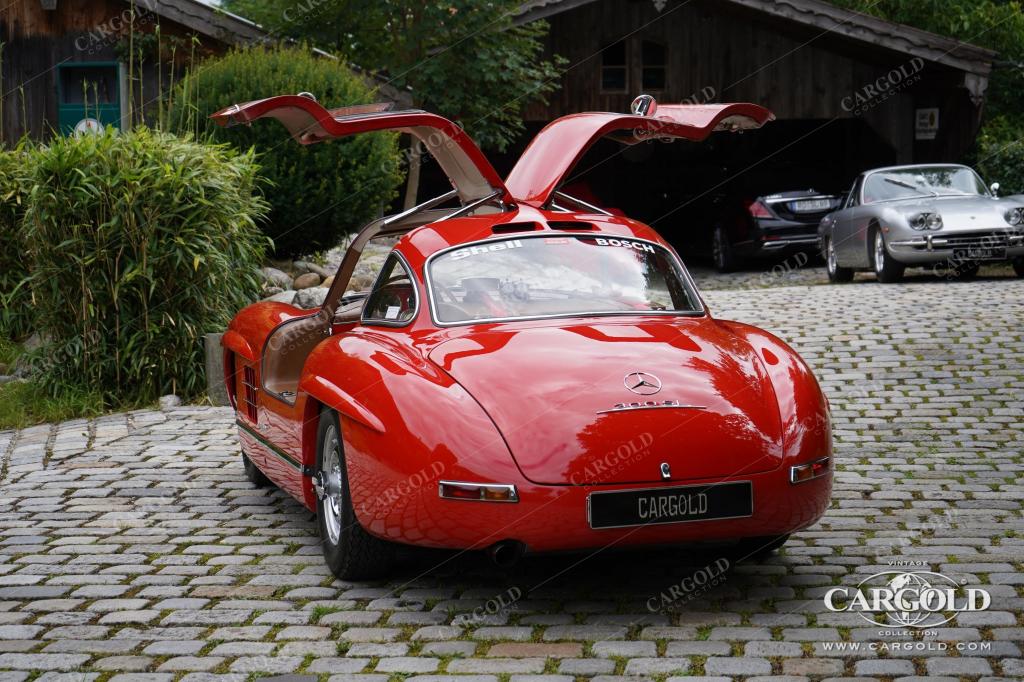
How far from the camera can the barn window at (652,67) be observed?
27.3m

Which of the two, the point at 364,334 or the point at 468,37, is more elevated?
the point at 468,37

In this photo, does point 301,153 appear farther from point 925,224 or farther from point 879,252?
point 925,224

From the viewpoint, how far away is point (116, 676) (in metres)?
4.26

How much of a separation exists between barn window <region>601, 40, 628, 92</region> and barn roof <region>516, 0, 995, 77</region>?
4029mm

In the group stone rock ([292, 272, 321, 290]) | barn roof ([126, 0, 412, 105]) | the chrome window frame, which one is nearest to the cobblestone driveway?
the chrome window frame

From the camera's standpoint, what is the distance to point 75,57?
2003 centimetres

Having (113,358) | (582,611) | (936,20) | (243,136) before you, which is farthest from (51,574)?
(936,20)

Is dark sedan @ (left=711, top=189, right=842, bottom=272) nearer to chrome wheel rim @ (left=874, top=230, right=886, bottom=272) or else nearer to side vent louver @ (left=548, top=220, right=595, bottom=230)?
chrome wheel rim @ (left=874, top=230, right=886, bottom=272)

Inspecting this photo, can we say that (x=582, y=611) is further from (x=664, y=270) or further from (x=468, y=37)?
(x=468, y=37)

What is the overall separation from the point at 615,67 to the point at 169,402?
18.2 metres

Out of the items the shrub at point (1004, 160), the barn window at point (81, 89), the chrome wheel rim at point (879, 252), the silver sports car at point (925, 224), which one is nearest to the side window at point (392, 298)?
the silver sports car at point (925, 224)

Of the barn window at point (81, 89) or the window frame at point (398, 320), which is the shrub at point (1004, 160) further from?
the window frame at point (398, 320)

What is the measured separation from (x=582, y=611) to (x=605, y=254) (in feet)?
5.76

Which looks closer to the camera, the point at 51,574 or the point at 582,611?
the point at 582,611
